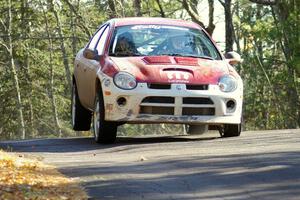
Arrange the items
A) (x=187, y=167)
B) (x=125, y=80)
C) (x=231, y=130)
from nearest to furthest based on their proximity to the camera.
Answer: (x=187, y=167)
(x=125, y=80)
(x=231, y=130)

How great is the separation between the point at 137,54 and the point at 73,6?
23.3 meters

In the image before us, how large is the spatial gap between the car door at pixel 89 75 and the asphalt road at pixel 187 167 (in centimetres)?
91

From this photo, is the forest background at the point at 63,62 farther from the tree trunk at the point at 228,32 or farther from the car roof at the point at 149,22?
the car roof at the point at 149,22

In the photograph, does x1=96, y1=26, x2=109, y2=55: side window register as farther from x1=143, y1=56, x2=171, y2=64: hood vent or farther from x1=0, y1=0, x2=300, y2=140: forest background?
x1=0, y1=0, x2=300, y2=140: forest background

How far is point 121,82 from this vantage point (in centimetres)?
1020

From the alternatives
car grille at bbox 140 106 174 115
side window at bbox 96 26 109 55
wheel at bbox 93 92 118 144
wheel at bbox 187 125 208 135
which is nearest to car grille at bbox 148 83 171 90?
car grille at bbox 140 106 174 115

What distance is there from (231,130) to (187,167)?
360 centimetres

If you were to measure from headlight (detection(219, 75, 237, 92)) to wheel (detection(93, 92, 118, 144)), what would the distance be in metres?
1.55

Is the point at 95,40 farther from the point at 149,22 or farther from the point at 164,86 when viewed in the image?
the point at 164,86

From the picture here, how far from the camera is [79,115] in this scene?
13.2 m

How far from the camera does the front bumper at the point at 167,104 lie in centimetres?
1022

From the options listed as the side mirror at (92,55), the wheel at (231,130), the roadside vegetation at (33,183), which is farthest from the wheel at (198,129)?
the roadside vegetation at (33,183)

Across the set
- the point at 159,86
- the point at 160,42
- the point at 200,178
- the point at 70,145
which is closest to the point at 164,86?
the point at 159,86

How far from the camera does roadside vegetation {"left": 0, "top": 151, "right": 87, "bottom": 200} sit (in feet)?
20.5
